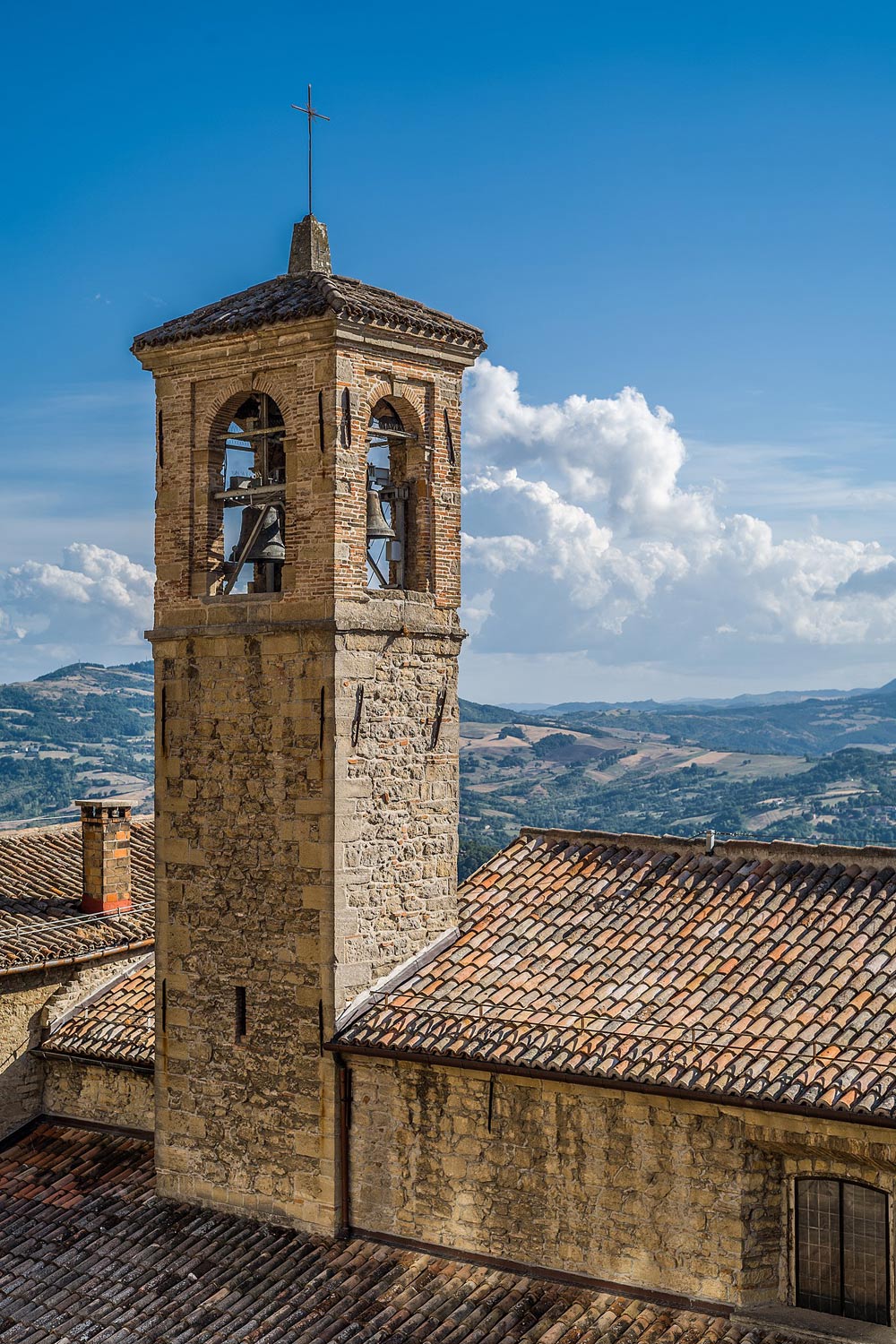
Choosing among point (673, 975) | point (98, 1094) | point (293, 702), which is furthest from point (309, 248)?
point (98, 1094)

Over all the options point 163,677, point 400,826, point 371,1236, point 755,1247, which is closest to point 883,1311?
point 755,1247

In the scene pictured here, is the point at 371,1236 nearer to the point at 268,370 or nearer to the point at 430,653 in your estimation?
the point at 430,653

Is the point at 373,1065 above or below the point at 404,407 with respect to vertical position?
below

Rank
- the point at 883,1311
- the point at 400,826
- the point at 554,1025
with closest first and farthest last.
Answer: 1. the point at 883,1311
2. the point at 554,1025
3. the point at 400,826

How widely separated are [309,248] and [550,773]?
426 feet

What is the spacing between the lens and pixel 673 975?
14242 mm

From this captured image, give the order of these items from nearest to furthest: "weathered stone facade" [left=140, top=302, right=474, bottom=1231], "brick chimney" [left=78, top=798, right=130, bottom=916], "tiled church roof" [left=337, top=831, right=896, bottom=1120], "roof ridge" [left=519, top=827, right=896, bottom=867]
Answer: "tiled church roof" [left=337, top=831, right=896, bottom=1120], "roof ridge" [left=519, top=827, right=896, bottom=867], "weathered stone facade" [left=140, top=302, right=474, bottom=1231], "brick chimney" [left=78, top=798, right=130, bottom=916]

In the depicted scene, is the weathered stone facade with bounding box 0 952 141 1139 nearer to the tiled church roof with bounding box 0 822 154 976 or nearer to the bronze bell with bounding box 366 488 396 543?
the tiled church roof with bounding box 0 822 154 976

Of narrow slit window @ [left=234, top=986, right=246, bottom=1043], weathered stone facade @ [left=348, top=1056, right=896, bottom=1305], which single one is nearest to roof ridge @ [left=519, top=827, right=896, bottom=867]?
weathered stone facade @ [left=348, top=1056, right=896, bottom=1305]

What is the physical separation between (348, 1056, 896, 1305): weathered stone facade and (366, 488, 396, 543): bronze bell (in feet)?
19.4

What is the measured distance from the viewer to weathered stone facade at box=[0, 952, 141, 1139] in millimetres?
19328

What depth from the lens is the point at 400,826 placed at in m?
16.1

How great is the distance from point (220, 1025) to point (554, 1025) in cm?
433

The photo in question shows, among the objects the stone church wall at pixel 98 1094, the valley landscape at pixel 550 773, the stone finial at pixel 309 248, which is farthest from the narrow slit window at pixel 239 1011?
the valley landscape at pixel 550 773
